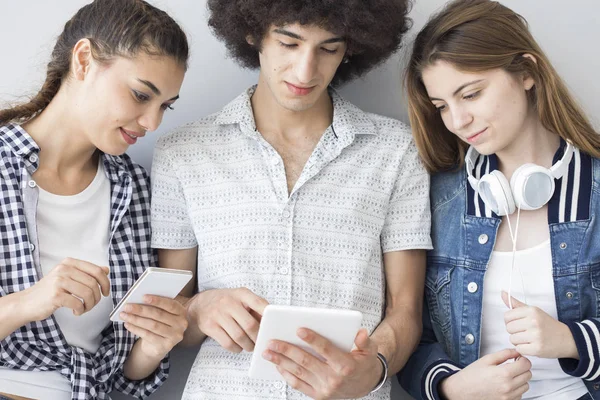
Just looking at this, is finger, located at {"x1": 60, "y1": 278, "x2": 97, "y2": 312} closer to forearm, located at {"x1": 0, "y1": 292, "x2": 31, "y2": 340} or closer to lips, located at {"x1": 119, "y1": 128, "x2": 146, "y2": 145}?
forearm, located at {"x1": 0, "y1": 292, "x2": 31, "y2": 340}

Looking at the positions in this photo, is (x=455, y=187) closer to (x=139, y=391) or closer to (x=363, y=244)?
(x=363, y=244)

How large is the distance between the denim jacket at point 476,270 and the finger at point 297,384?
15.4 inches

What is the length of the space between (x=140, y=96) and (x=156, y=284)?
19.6 inches

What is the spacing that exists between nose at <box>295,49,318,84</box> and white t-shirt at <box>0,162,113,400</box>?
1.97ft

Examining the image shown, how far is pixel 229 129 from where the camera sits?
7.22ft

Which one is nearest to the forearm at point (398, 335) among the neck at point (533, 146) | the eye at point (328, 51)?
the neck at point (533, 146)

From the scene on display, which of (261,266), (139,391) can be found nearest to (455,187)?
(261,266)

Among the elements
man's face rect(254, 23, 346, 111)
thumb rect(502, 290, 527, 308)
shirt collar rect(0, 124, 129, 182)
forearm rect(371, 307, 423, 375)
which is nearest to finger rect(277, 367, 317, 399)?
forearm rect(371, 307, 423, 375)

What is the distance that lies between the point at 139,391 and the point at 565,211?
3.89 ft

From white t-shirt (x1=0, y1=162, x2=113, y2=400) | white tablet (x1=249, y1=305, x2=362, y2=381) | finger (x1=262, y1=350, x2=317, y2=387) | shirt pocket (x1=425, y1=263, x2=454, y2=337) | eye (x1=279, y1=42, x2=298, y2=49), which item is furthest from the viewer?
shirt pocket (x1=425, y1=263, x2=454, y2=337)

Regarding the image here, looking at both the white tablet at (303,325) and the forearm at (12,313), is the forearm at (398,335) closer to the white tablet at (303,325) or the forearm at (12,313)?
the white tablet at (303,325)

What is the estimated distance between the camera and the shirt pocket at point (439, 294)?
7.07 feet

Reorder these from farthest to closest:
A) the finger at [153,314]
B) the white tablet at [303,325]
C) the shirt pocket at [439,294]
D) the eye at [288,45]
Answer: the shirt pocket at [439,294] < the eye at [288,45] < the finger at [153,314] < the white tablet at [303,325]

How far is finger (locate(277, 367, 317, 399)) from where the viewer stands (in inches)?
69.2
